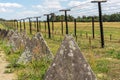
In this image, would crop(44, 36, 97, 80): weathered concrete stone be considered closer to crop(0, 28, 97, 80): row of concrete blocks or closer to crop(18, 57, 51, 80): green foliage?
crop(0, 28, 97, 80): row of concrete blocks

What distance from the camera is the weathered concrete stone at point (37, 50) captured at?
547 inches

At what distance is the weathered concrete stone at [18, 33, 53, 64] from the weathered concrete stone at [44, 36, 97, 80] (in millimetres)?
5051

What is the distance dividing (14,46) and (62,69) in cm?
1202

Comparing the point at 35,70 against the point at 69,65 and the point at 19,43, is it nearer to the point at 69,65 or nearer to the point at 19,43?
the point at 69,65

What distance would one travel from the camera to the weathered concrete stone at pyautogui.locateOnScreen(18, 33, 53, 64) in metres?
13.9

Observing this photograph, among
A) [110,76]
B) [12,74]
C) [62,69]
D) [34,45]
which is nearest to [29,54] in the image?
[34,45]

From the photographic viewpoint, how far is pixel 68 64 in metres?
8.74

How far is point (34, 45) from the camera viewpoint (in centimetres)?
1407

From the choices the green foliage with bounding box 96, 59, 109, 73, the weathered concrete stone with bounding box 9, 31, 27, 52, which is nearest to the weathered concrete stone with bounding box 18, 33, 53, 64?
the green foliage with bounding box 96, 59, 109, 73

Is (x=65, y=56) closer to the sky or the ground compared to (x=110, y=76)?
closer to the sky

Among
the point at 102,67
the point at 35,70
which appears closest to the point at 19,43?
the point at 35,70

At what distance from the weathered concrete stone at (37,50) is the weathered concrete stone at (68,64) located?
505 cm

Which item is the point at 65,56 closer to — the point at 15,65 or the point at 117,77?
the point at 117,77

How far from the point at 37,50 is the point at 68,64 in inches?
212
